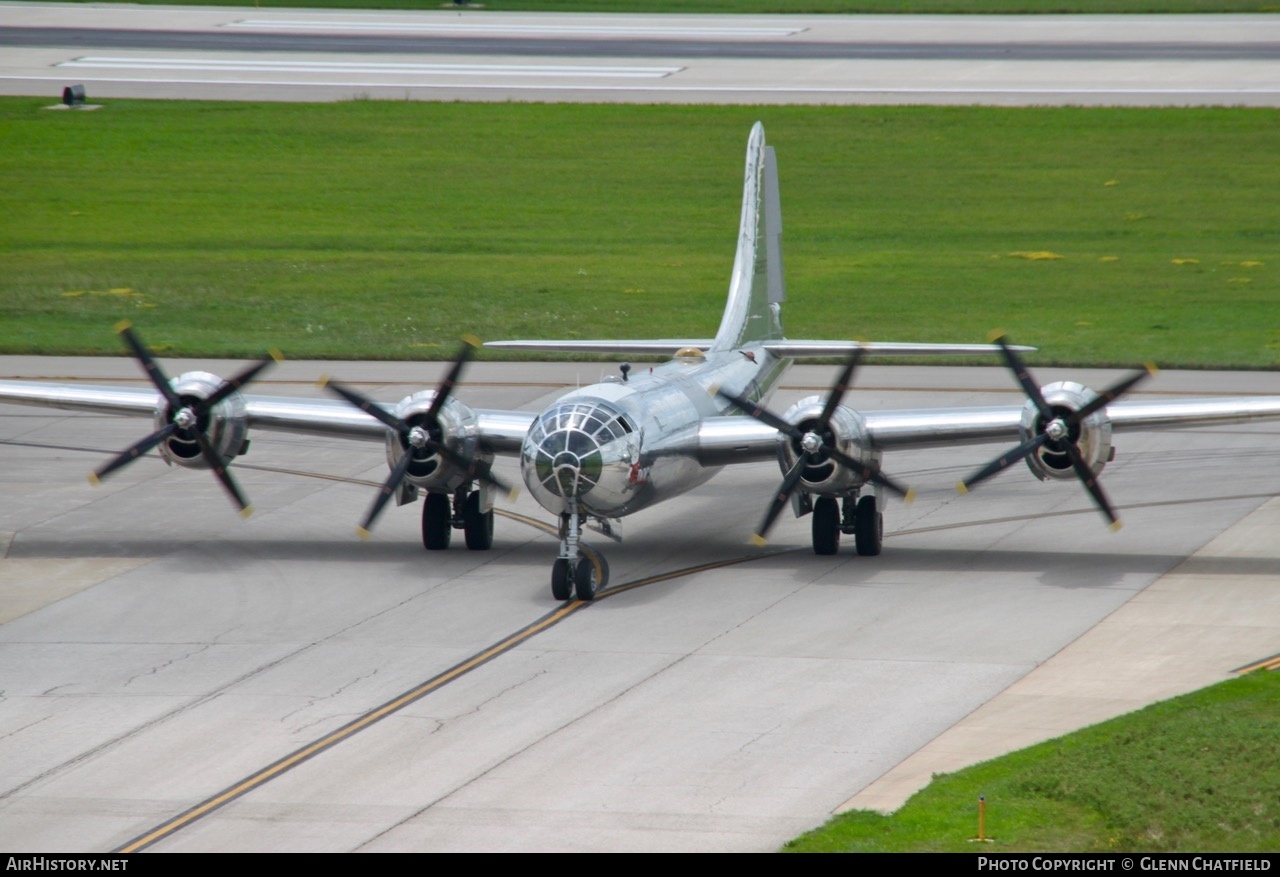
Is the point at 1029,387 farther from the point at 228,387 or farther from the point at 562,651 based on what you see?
the point at 228,387

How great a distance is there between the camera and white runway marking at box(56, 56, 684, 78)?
9000cm

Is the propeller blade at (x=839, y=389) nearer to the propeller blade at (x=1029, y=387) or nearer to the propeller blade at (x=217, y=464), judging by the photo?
the propeller blade at (x=1029, y=387)

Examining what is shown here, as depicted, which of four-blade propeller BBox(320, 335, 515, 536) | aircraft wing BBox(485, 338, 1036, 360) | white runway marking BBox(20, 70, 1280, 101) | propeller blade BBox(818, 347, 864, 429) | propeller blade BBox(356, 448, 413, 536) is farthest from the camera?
white runway marking BBox(20, 70, 1280, 101)

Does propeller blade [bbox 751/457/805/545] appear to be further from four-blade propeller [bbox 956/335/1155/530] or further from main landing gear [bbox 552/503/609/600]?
main landing gear [bbox 552/503/609/600]

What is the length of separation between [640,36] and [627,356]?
5076cm

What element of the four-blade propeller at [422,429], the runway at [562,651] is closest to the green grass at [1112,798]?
the runway at [562,651]

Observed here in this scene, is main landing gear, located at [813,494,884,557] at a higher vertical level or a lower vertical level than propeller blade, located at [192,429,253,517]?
lower

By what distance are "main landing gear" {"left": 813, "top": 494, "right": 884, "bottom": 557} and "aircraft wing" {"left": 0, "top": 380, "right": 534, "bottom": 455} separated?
562 centimetres

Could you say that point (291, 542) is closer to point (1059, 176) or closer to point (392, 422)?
point (392, 422)

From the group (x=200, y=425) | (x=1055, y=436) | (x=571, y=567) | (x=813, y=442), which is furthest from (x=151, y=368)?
(x=1055, y=436)

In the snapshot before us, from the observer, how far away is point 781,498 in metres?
30.7

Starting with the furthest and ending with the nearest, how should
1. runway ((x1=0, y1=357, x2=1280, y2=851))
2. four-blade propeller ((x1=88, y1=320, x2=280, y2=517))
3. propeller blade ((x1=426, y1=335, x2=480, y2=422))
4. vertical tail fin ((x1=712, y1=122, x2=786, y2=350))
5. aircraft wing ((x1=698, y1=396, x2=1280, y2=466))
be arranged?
vertical tail fin ((x1=712, y1=122, x2=786, y2=350)) < four-blade propeller ((x1=88, y1=320, x2=280, y2=517)) < aircraft wing ((x1=698, y1=396, x2=1280, y2=466)) < propeller blade ((x1=426, y1=335, x2=480, y2=422)) < runway ((x1=0, y1=357, x2=1280, y2=851))

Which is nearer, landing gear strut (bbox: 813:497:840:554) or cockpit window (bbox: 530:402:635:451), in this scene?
cockpit window (bbox: 530:402:635:451)

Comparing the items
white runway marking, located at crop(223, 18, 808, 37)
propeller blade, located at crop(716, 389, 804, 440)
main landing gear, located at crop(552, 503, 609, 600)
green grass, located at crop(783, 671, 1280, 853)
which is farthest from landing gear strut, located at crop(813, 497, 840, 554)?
white runway marking, located at crop(223, 18, 808, 37)
